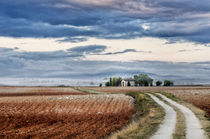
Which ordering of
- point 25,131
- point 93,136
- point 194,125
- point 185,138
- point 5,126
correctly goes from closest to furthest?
point 185,138 < point 93,136 < point 194,125 < point 25,131 < point 5,126

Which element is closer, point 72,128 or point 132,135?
point 132,135

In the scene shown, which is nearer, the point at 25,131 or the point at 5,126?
the point at 25,131

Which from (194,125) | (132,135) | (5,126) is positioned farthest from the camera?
(5,126)

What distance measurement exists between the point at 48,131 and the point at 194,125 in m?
11.2

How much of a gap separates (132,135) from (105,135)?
2.81 metres

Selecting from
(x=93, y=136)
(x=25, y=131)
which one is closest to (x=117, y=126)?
(x=93, y=136)

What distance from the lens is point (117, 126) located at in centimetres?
2770

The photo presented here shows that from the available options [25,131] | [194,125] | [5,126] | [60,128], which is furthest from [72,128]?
[194,125]

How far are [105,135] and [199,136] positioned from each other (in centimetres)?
667

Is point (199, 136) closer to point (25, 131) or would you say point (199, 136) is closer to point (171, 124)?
point (171, 124)

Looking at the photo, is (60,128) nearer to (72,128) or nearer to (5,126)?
(72,128)

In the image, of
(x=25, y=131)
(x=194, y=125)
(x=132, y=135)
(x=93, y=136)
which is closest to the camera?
(x=132, y=135)

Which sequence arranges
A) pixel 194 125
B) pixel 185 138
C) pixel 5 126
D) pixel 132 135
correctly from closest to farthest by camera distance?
pixel 185 138 → pixel 132 135 → pixel 194 125 → pixel 5 126

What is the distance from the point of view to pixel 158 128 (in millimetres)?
23266
